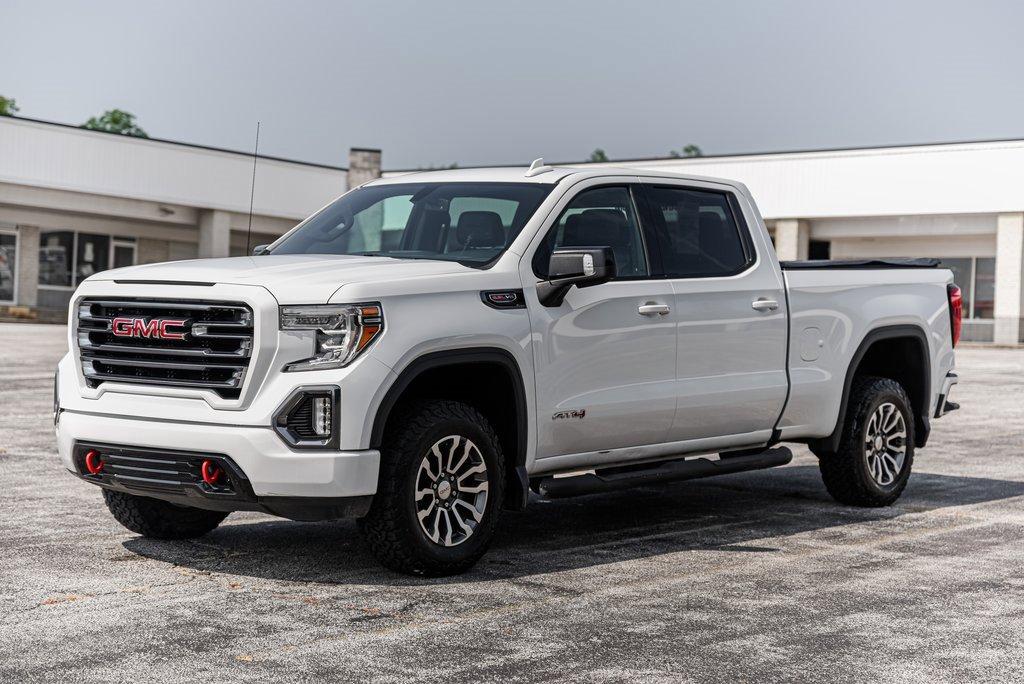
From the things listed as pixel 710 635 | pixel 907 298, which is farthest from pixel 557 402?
pixel 907 298

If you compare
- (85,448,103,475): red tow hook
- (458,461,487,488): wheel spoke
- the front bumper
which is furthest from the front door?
(85,448,103,475): red tow hook

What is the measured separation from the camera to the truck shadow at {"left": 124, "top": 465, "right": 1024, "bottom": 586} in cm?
704

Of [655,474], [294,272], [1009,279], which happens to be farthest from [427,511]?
[1009,279]

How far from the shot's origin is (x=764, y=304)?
8.48m

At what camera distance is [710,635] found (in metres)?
5.75

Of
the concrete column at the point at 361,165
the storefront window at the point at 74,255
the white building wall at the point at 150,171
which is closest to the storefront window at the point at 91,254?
the storefront window at the point at 74,255

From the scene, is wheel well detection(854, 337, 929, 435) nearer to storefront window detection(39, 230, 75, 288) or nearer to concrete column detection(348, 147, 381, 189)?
storefront window detection(39, 230, 75, 288)

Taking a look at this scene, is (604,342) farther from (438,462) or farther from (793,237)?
(793,237)

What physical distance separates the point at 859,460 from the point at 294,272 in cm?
457

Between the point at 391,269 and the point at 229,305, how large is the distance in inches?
33.2

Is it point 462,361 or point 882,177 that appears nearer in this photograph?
point 462,361

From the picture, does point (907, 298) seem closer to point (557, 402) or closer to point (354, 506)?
point (557, 402)

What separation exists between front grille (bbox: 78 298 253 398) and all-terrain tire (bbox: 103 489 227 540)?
956 millimetres

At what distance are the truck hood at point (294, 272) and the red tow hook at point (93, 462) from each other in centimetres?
86
